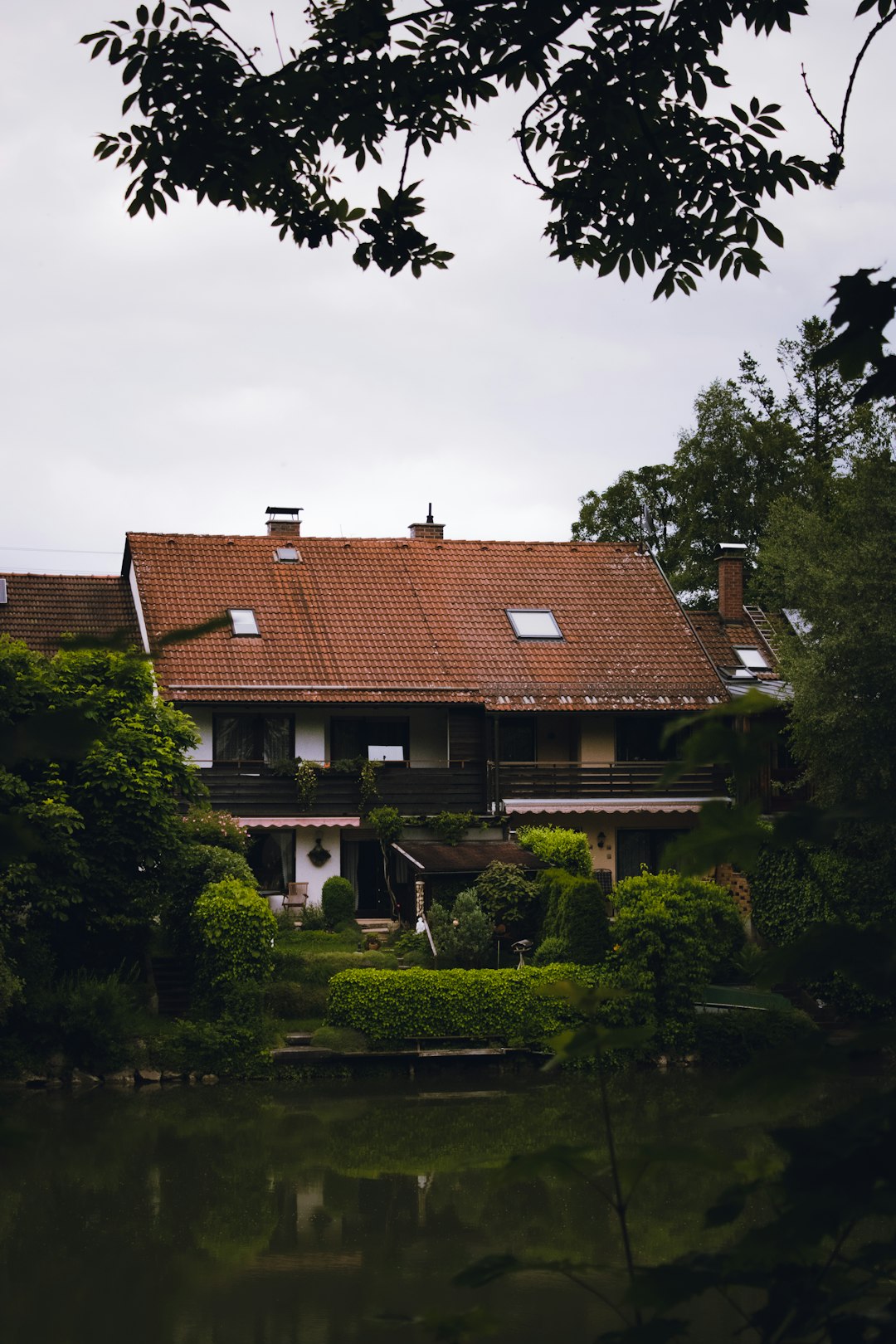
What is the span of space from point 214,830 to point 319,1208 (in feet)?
31.1

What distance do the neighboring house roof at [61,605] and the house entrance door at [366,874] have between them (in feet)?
20.5

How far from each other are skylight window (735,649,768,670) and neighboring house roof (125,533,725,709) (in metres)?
1.58

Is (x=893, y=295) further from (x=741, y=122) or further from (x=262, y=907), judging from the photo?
(x=262, y=907)

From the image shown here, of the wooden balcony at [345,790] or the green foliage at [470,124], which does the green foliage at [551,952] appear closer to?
the wooden balcony at [345,790]

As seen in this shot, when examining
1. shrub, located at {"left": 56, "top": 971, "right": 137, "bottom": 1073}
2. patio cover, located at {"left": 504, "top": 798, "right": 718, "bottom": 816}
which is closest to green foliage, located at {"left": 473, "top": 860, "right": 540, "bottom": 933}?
patio cover, located at {"left": 504, "top": 798, "right": 718, "bottom": 816}

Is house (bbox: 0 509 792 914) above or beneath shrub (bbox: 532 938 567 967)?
above

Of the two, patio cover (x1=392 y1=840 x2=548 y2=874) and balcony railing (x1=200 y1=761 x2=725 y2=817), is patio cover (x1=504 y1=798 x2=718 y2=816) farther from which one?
patio cover (x1=392 y1=840 x2=548 y2=874)

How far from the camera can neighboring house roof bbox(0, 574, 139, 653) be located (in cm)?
2738

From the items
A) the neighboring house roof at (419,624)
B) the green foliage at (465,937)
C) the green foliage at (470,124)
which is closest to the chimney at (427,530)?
the neighboring house roof at (419,624)

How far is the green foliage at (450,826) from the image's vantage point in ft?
86.2

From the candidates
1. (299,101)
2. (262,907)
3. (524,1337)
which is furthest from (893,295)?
(262,907)

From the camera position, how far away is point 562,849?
953 inches

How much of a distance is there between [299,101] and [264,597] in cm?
2408

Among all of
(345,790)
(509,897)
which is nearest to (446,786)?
(345,790)
